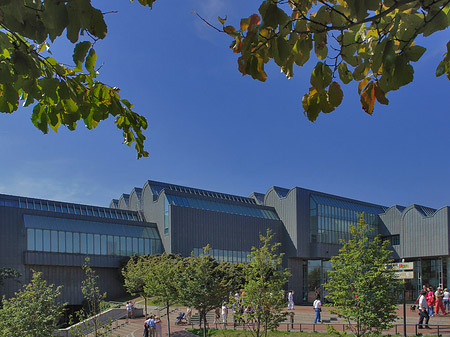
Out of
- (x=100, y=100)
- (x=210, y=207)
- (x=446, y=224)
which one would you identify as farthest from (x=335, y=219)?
(x=100, y=100)

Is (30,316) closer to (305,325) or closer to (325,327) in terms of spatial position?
(325,327)

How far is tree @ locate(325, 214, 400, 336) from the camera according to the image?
16.7 metres

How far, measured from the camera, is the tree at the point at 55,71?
9.62ft

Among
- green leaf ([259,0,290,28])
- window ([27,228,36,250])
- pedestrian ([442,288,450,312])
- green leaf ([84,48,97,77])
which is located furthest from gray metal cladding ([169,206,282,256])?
green leaf ([259,0,290,28])

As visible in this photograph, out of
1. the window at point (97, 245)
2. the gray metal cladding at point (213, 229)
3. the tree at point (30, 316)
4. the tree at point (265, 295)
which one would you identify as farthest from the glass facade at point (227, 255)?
the tree at point (30, 316)

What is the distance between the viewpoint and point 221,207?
57031mm

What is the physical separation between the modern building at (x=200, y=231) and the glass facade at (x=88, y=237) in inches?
3.9

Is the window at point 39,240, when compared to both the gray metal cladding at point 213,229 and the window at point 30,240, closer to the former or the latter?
the window at point 30,240

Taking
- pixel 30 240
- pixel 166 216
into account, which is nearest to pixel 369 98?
pixel 30 240

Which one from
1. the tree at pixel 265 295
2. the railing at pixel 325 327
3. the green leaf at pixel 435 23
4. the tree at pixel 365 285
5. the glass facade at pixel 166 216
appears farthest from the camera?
the glass facade at pixel 166 216

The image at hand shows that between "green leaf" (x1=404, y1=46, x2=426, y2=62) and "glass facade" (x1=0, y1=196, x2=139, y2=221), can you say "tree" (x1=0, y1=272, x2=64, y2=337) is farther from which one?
"glass facade" (x1=0, y1=196, x2=139, y2=221)

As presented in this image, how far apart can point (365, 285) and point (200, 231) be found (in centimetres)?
3761

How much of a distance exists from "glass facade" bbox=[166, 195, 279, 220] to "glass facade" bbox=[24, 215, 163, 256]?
4.65 metres

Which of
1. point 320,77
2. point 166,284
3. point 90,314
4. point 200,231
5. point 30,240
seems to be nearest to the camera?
point 320,77
